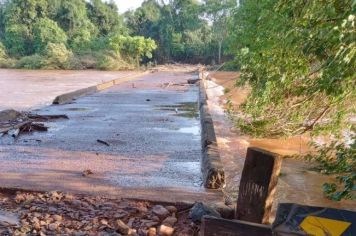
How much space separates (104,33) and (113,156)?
6076 centimetres

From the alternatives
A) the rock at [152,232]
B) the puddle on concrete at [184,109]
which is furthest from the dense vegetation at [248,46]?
A: the puddle on concrete at [184,109]

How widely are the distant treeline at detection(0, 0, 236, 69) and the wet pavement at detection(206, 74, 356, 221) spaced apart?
3718cm

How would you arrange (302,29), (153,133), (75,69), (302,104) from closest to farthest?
(302,29)
(302,104)
(153,133)
(75,69)

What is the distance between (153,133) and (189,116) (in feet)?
11.5

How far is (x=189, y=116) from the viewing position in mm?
14062

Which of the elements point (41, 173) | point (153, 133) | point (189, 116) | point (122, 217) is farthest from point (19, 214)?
point (189, 116)

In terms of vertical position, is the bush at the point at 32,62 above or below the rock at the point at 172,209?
below

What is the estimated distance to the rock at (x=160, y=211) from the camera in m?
4.95

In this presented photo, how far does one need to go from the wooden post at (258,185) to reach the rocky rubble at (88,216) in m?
1.13

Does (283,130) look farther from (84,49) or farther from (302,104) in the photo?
(84,49)

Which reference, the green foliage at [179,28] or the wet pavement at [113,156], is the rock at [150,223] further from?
the green foliage at [179,28]

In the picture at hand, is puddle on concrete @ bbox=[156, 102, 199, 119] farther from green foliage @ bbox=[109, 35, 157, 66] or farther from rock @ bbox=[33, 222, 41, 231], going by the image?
green foliage @ bbox=[109, 35, 157, 66]

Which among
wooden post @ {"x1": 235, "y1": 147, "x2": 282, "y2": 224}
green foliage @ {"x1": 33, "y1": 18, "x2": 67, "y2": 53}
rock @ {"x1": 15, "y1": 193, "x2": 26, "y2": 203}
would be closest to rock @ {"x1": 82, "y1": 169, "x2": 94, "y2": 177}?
rock @ {"x1": 15, "y1": 193, "x2": 26, "y2": 203}

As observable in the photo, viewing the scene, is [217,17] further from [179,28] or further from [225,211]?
[225,211]
